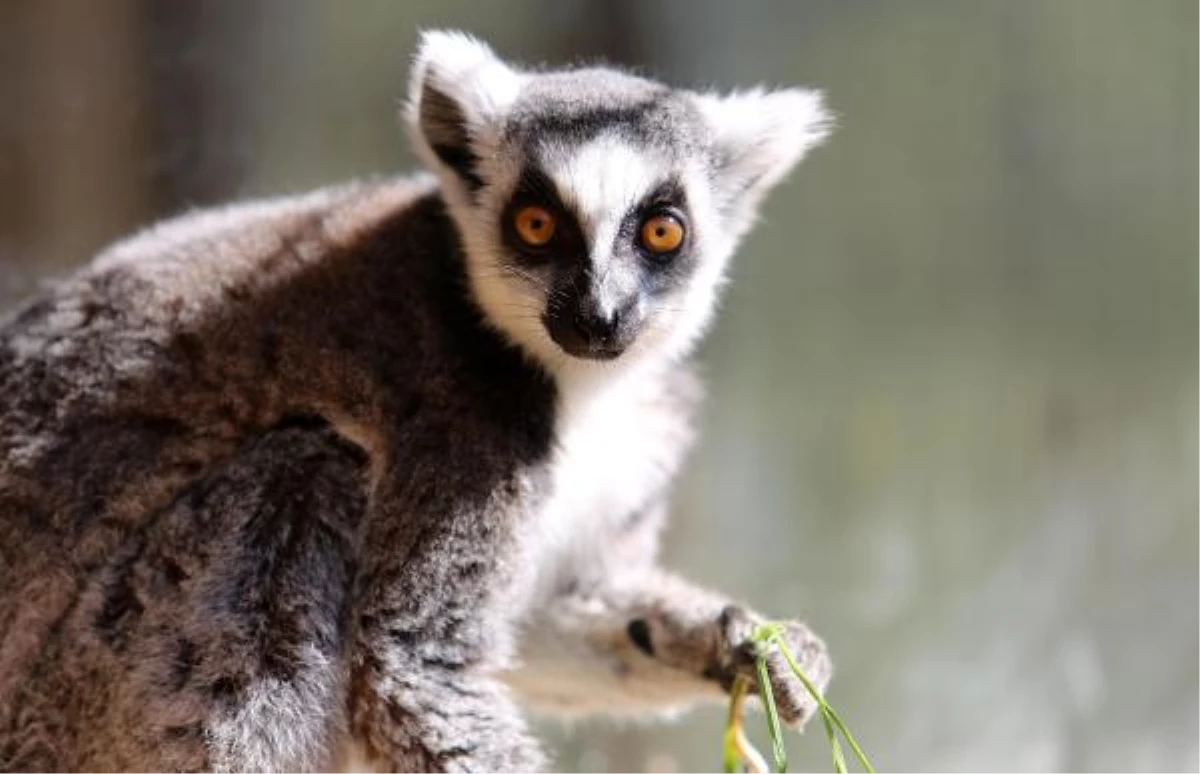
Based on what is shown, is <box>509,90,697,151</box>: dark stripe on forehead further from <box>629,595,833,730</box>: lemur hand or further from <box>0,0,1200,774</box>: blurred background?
<box>0,0,1200,774</box>: blurred background

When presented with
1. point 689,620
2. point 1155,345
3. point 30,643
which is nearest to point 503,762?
point 689,620

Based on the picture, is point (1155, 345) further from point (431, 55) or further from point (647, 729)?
point (431, 55)

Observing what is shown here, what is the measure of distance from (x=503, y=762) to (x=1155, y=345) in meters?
2.13

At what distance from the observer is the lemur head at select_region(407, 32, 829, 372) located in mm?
2598

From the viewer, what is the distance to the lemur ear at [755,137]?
293cm

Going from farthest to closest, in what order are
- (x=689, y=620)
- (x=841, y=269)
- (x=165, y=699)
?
1. (x=841, y=269)
2. (x=689, y=620)
3. (x=165, y=699)

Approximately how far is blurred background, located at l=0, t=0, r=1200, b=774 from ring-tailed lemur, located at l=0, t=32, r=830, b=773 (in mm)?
940

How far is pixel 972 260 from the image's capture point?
12.8 feet

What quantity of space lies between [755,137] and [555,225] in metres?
0.53

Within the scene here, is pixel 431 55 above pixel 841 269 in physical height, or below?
below

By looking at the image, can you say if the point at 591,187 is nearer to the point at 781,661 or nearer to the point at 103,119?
the point at 781,661

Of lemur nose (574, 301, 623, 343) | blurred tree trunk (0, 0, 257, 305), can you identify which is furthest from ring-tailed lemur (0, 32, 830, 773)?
blurred tree trunk (0, 0, 257, 305)

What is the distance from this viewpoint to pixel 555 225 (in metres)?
2.65

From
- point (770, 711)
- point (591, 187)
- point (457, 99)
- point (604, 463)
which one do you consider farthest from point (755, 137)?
point (770, 711)
